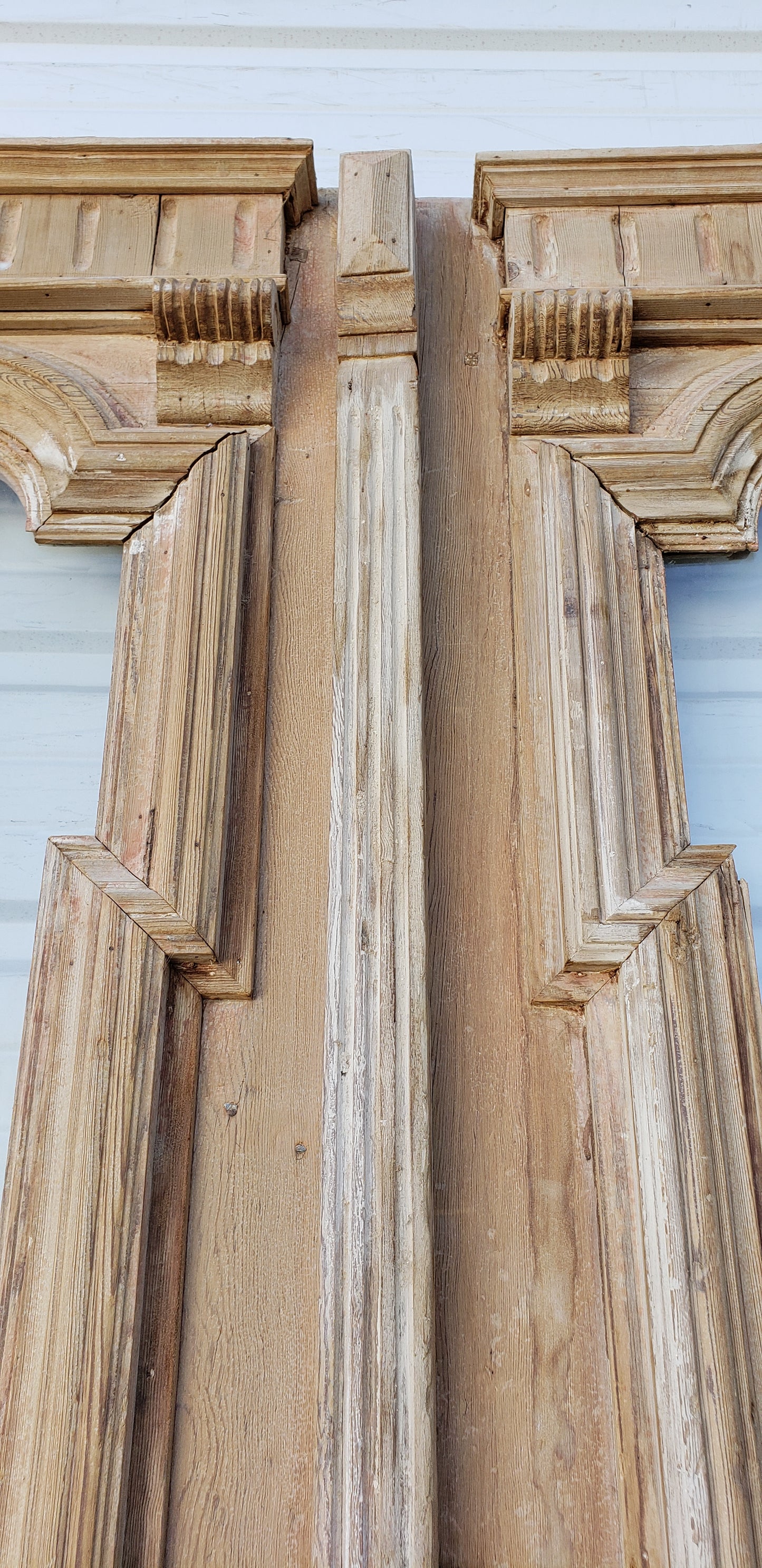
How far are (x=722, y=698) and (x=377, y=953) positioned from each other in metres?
0.70

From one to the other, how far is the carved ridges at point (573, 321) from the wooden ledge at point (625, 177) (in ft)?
0.81

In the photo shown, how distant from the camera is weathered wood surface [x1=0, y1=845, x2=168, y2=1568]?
3.82 ft

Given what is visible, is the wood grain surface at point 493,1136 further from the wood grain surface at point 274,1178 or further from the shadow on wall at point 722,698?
the shadow on wall at point 722,698

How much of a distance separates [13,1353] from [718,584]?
1445 millimetres

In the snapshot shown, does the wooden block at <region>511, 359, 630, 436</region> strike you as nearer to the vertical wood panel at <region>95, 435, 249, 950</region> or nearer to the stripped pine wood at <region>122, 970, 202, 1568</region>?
the vertical wood panel at <region>95, 435, 249, 950</region>

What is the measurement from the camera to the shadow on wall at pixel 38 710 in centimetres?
156

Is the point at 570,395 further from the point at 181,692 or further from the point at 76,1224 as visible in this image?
the point at 76,1224

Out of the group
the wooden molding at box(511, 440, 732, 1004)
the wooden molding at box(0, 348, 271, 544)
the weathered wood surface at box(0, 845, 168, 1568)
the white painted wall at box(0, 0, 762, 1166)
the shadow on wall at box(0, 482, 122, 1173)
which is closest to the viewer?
the weathered wood surface at box(0, 845, 168, 1568)

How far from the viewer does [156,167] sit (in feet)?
6.08

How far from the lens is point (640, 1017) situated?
53.3 inches

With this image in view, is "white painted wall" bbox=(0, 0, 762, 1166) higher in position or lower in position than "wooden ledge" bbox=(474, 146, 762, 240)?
higher

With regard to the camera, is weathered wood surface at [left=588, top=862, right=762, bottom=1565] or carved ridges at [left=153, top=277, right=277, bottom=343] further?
carved ridges at [left=153, top=277, right=277, bottom=343]

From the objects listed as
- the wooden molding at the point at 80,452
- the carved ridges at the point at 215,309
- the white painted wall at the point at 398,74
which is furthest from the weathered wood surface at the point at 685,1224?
the white painted wall at the point at 398,74

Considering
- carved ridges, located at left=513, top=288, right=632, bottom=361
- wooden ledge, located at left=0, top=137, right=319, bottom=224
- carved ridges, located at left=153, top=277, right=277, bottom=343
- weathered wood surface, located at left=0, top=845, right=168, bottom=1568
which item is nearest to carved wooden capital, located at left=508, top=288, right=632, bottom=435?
carved ridges, located at left=513, top=288, right=632, bottom=361
